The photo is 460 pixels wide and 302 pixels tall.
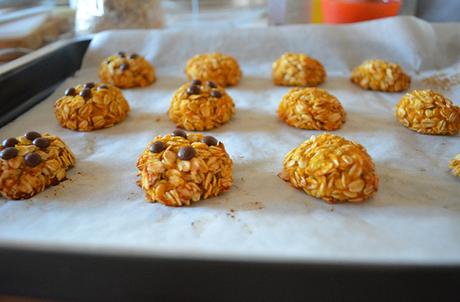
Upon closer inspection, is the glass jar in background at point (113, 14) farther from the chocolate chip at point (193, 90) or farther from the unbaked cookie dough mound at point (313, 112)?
the unbaked cookie dough mound at point (313, 112)

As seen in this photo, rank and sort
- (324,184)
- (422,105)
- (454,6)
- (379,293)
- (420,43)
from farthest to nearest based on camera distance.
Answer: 1. (454,6)
2. (420,43)
3. (422,105)
4. (324,184)
5. (379,293)

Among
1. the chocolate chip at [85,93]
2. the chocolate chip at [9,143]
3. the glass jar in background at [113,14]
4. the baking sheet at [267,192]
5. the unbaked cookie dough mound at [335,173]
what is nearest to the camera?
the baking sheet at [267,192]

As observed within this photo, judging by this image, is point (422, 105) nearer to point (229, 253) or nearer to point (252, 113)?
point (252, 113)

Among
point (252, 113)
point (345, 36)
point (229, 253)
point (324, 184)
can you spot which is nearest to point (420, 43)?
point (345, 36)

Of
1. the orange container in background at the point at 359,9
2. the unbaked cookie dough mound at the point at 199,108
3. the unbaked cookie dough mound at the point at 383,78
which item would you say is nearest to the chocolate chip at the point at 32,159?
the unbaked cookie dough mound at the point at 199,108

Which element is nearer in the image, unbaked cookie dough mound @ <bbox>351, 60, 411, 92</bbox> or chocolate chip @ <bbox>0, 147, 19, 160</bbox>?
chocolate chip @ <bbox>0, 147, 19, 160</bbox>

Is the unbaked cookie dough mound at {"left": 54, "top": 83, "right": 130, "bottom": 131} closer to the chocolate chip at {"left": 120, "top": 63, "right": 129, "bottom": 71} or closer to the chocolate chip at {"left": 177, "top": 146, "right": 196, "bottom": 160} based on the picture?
the chocolate chip at {"left": 120, "top": 63, "right": 129, "bottom": 71}

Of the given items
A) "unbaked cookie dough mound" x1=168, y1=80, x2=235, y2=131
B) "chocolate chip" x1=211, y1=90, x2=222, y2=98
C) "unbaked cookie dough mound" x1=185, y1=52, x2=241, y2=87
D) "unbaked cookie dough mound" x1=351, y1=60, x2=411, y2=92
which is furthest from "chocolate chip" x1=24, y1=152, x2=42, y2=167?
"unbaked cookie dough mound" x1=351, y1=60, x2=411, y2=92
